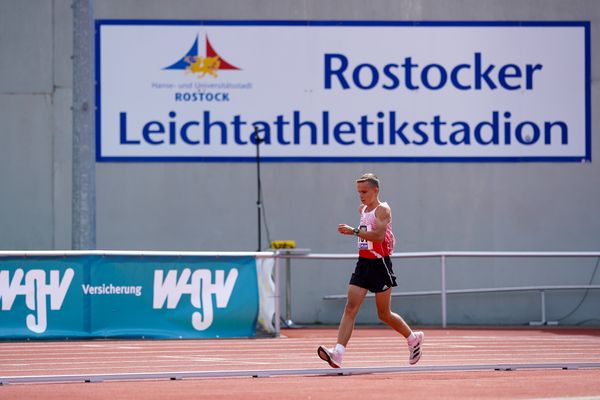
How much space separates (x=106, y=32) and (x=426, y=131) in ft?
20.3

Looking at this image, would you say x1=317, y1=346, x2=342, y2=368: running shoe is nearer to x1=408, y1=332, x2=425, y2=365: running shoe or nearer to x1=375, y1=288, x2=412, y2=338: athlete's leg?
x1=375, y1=288, x2=412, y2=338: athlete's leg

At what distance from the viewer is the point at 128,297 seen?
17.8 m

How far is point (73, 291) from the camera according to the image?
17594 millimetres

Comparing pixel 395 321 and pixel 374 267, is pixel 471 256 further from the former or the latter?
pixel 374 267

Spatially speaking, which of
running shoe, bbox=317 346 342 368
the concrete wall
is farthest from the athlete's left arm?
the concrete wall

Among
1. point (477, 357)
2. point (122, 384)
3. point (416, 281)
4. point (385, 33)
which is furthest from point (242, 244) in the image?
point (122, 384)

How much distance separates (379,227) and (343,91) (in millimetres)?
10664

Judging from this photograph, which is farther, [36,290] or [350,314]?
[36,290]

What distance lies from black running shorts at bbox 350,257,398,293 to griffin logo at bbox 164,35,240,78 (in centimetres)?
1074

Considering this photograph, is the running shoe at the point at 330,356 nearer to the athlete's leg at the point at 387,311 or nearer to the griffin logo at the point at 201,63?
the athlete's leg at the point at 387,311

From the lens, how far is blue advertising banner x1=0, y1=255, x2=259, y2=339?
1741 cm

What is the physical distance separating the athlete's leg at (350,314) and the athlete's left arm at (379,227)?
1.88ft

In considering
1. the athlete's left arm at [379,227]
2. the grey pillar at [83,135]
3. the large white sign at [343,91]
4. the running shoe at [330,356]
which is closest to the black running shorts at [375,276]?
the athlete's left arm at [379,227]

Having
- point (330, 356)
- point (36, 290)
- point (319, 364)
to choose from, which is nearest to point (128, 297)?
point (36, 290)
